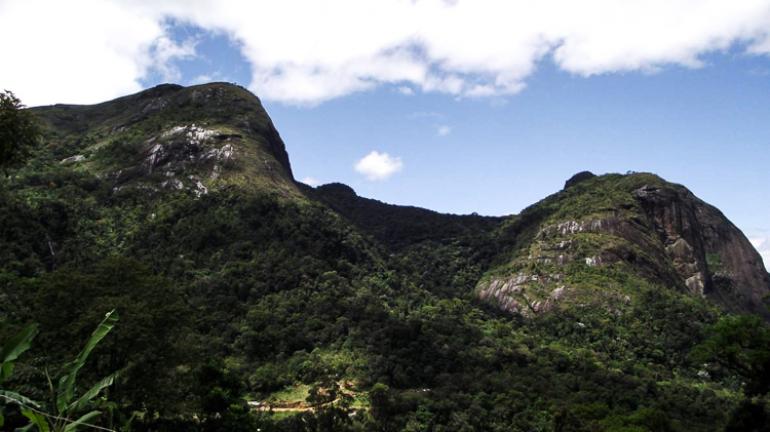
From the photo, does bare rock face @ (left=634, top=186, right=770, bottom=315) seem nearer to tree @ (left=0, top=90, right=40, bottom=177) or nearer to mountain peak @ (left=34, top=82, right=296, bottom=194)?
mountain peak @ (left=34, top=82, right=296, bottom=194)

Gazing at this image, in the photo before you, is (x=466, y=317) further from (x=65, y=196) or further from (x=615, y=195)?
(x=65, y=196)

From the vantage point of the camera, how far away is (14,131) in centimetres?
2652

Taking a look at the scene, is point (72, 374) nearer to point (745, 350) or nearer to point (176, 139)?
point (745, 350)

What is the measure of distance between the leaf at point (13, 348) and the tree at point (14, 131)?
24.0 metres

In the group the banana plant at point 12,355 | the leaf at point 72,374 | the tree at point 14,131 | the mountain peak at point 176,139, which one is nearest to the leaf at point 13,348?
the banana plant at point 12,355

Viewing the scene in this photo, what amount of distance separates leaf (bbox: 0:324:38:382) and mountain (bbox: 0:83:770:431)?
15.9 m

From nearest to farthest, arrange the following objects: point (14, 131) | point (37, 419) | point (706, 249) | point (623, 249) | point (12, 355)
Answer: point (37, 419), point (12, 355), point (14, 131), point (623, 249), point (706, 249)

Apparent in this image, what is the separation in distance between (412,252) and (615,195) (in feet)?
165

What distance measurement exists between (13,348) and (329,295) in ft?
270

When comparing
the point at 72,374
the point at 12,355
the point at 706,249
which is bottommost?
the point at 72,374

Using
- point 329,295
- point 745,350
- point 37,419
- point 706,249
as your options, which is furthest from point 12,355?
point 706,249

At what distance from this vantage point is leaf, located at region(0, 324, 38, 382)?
18.2ft

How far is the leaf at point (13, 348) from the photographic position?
556 centimetres

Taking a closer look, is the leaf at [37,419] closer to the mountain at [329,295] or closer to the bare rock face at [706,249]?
the mountain at [329,295]
